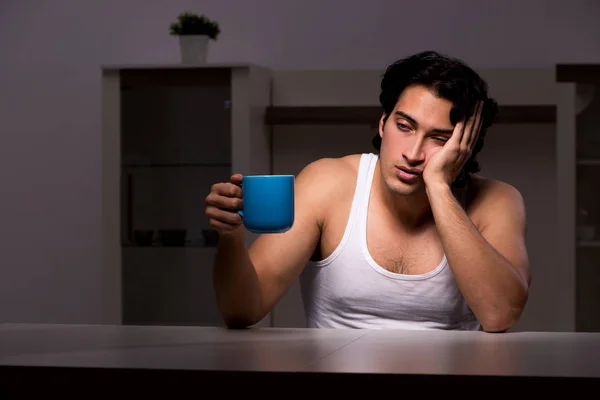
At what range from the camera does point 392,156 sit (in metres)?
1.93

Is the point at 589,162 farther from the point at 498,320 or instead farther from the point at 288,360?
the point at 288,360

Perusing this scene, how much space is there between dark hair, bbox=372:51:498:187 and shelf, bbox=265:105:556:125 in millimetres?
1250

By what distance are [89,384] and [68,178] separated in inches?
116

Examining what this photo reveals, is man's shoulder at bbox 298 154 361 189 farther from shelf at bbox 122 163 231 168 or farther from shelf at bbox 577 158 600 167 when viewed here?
shelf at bbox 577 158 600 167

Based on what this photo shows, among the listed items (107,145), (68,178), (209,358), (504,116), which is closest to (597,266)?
(504,116)

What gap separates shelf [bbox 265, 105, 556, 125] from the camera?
11.0 feet

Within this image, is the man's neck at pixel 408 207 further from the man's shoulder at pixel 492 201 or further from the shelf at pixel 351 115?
the shelf at pixel 351 115

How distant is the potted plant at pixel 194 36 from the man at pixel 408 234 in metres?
1.48

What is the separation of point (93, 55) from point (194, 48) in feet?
2.13

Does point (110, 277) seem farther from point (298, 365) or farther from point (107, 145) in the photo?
point (298, 365)

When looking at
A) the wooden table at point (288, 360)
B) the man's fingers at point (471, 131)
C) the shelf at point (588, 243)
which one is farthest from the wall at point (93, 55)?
the wooden table at point (288, 360)

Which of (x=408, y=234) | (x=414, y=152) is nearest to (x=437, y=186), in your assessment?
(x=414, y=152)

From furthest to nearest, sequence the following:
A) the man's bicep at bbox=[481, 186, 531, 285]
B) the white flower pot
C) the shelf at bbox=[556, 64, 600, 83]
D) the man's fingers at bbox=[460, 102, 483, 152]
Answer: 1. the white flower pot
2. the shelf at bbox=[556, 64, 600, 83]
3. the man's fingers at bbox=[460, 102, 483, 152]
4. the man's bicep at bbox=[481, 186, 531, 285]

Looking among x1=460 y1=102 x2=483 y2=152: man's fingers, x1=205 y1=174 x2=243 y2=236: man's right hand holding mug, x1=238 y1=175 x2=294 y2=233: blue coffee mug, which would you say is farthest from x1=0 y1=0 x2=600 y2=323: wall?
x1=238 y1=175 x2=294 y2=233: blue coffee mug
